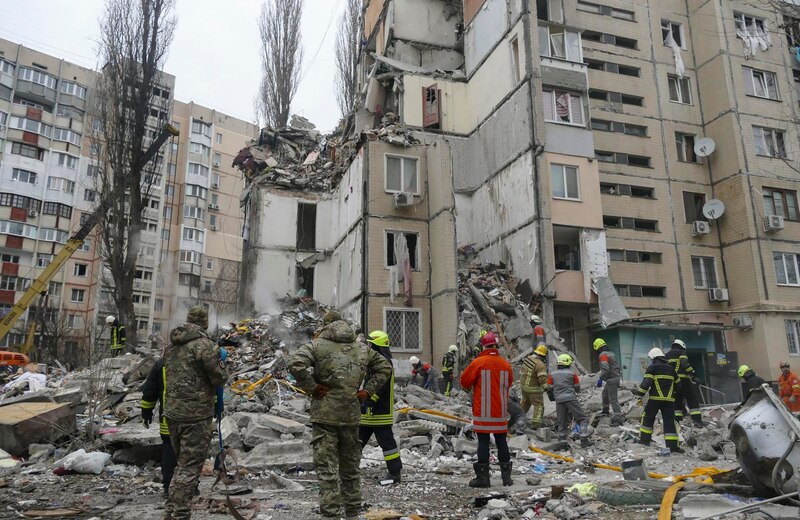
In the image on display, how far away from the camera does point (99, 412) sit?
366 inches

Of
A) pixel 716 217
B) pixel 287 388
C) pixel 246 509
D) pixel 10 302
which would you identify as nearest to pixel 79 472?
pixel 246 509

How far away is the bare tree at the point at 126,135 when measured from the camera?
22266 millimetres

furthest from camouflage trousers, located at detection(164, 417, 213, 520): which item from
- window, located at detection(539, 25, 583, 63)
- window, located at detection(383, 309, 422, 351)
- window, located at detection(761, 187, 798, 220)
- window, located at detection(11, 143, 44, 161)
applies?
window, located at detection(11, 143, 44, 161)

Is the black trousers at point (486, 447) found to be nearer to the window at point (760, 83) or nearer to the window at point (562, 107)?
the window at point (562, 107)

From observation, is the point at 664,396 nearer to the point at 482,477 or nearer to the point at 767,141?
the point at 482,477

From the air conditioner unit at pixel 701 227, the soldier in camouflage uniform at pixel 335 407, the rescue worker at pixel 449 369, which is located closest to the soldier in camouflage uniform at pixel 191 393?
the soldier in camouflage uniform at pixel 335 407

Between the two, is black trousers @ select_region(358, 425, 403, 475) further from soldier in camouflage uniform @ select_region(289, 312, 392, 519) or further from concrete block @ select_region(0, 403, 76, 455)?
concrete block @ select_region(0, 403, 76, 455)

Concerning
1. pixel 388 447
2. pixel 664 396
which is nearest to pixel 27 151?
pixel 388 447

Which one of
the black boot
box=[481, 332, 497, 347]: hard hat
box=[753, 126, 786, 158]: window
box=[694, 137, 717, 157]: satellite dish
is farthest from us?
box=[753, 126, 786, 158]: window

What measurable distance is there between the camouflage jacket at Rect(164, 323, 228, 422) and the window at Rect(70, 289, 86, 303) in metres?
47.0

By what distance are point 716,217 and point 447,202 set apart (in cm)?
1491

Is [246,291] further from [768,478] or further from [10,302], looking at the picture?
[10,302]

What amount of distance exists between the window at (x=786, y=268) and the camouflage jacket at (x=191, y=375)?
27.2 metres

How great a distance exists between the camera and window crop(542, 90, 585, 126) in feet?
75.9
